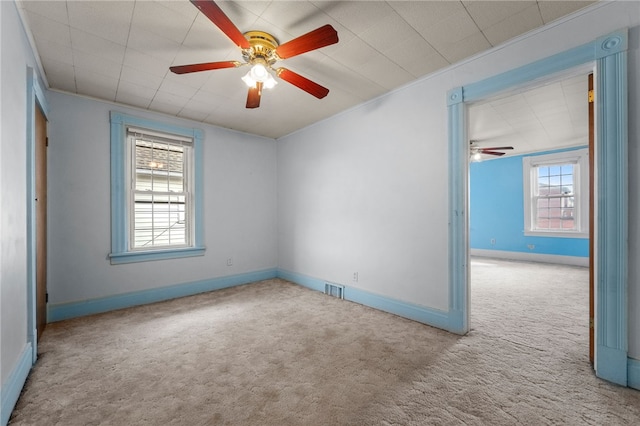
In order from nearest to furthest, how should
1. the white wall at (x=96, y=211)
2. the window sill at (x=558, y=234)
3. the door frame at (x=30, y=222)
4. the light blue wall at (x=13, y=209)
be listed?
the light blue wall at (x=13, y=209), the door frame at (x=30, y=222), the white wall at (x=96, y=211), the window sill at (x=558, y=234)

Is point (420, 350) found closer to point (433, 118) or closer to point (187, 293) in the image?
point (433, 118)

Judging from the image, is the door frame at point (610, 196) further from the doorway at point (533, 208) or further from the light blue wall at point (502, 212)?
the light blue wall at point (502, 212)

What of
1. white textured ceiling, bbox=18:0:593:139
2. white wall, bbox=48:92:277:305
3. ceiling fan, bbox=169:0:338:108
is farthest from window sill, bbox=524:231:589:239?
white wall, bbox=48:92:277:305

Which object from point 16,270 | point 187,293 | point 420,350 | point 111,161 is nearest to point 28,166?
point 16,270

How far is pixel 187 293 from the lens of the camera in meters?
4.00

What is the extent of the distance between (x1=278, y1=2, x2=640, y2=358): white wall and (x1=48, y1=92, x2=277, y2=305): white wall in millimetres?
1279

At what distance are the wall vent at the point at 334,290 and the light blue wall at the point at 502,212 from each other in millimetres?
4812

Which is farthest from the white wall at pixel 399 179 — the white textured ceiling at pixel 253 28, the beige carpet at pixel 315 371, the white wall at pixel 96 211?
the white wall at pixel 96 211

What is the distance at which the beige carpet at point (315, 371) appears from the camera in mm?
1595

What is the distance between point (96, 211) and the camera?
336cm

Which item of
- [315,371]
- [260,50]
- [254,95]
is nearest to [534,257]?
[315,371]

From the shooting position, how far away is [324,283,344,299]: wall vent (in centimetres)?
385

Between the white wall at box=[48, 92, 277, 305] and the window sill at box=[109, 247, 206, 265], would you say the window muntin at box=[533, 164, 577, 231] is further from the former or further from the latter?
the window sill at box=[109, 247, 206, 265]

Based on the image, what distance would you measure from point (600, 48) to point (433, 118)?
123cm
